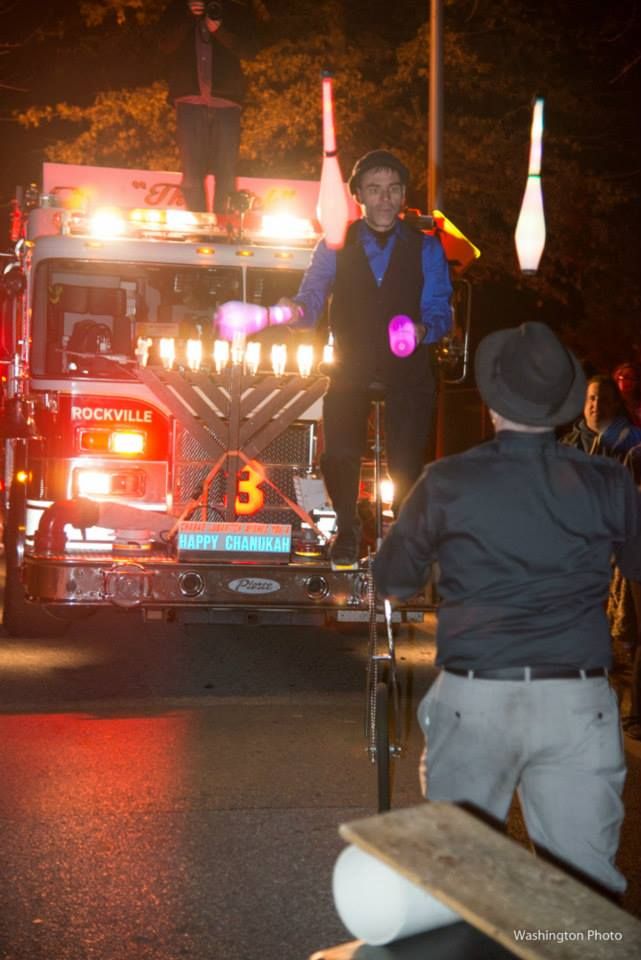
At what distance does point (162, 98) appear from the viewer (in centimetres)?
2136

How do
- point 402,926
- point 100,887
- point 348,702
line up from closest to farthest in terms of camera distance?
point 402,926, point 100,887, point 348,702

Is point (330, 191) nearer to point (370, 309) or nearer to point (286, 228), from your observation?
point (370, 309)

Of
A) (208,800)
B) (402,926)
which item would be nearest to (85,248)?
(208,800)

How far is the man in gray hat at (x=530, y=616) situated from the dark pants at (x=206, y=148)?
7.01 meters

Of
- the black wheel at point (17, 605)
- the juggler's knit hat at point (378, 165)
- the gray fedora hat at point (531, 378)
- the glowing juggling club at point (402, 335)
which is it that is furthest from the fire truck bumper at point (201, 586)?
the gray fedora hat at point (531, 378)

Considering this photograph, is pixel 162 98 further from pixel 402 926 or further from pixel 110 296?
pixel 402 926

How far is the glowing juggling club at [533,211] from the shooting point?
6.63 metres

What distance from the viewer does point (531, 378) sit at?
3.76 meters

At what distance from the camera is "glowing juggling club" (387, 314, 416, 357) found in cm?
645

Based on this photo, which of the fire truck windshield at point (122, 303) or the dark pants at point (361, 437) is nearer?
the dark pants at point (361, 437)

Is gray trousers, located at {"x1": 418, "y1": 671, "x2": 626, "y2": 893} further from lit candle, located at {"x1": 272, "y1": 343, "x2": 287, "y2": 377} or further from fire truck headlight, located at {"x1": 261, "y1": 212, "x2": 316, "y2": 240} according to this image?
fire truck headlight, located at {"x1": 261, "y1": 212, "x2": 316, "y2": 240}

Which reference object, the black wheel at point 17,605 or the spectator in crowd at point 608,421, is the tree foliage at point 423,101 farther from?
the spectator in crowd at point 608,421

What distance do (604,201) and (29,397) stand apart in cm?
1419

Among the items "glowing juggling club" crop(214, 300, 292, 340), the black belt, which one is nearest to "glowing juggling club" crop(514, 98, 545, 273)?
"glowing juggling club" crop(214, 300, 292, 340)
